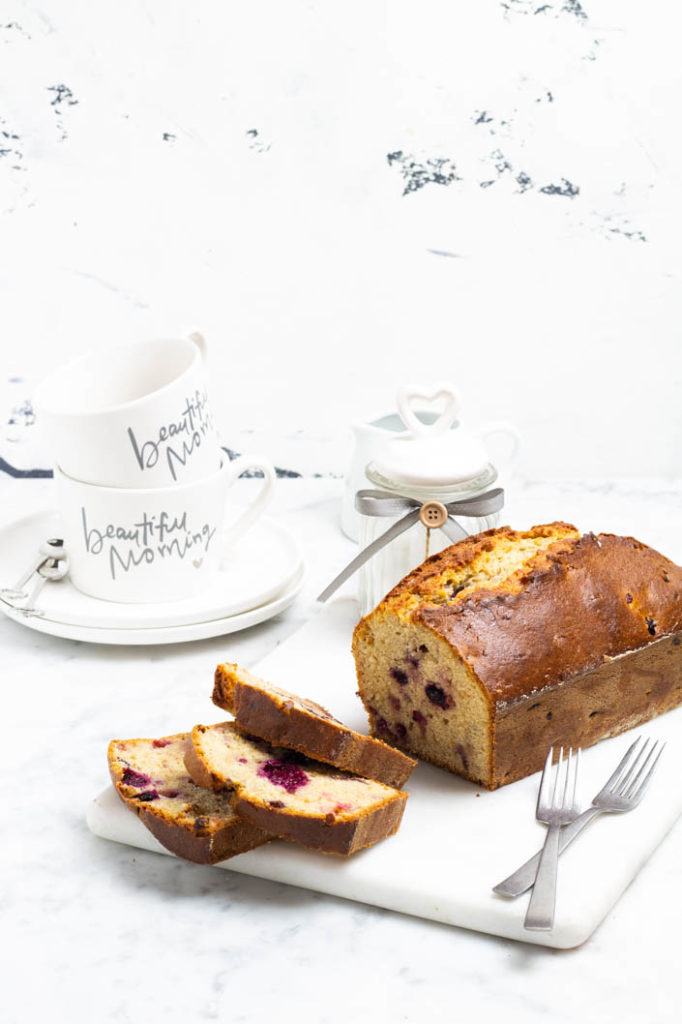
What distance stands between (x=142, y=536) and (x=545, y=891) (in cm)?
89

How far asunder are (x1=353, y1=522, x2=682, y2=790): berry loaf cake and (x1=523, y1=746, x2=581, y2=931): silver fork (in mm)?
46

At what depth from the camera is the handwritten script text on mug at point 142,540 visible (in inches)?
71.1

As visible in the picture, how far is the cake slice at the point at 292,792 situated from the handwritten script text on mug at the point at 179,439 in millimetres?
521

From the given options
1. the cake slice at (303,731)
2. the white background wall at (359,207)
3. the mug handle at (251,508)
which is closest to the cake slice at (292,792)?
the cake slice at (303,731)

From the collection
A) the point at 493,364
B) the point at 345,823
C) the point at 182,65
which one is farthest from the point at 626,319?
the point at 345,823

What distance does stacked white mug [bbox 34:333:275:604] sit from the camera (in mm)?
1759

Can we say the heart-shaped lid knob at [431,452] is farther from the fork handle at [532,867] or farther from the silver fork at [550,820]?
the fork handle at [532,867]

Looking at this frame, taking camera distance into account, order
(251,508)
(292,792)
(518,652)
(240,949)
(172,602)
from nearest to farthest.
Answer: (240,949) < (292,792) < (518,652) < (172,602) < (251,508)

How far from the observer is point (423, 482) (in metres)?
1.78

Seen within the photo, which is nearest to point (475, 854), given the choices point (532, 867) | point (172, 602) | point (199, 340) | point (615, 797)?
point (532, 867)

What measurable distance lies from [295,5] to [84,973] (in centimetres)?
190

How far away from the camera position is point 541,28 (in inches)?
91.4

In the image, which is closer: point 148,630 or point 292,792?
point 292,792

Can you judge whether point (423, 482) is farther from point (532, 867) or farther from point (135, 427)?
point (532, 867)
